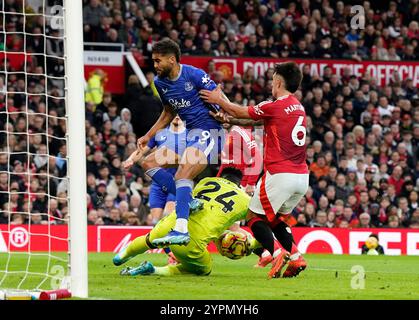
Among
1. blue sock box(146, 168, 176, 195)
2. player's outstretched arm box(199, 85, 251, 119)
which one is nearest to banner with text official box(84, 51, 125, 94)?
blue sock box(146, 168, 176, 195)

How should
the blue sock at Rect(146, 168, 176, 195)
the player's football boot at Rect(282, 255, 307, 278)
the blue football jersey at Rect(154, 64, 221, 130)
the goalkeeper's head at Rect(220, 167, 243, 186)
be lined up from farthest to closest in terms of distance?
the blue sock at Rect(146, 168, 176, 195)
the goalkeeper's head at Rect(220, 167, 243, 186)
the blue football jersey at Rect(154, 64, 221, 130)
the player's football boot at Rect(282, 255, 307, 278)

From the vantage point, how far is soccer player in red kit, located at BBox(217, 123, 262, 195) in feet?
38.0

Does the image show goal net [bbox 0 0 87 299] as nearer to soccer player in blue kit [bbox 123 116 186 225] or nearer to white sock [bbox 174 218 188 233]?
soccer player in blue kit [bbox 123 116 186 225]

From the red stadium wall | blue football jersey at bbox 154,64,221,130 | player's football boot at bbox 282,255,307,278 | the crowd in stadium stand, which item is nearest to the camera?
player's football boot at bbox 282,255,307,278

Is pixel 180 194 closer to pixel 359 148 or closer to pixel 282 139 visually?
pixel 282 139

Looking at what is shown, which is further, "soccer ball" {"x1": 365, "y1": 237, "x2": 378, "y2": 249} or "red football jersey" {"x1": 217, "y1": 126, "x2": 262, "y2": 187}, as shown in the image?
"soccer ball" {"x1": 365, "y1": 237, "x2": 378, "y2": 249}

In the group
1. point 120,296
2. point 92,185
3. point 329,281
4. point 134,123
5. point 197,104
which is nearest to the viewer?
point 120,296

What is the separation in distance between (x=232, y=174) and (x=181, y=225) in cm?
153

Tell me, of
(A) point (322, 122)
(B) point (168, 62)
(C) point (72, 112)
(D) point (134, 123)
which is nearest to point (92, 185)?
(D) point (134, 123)

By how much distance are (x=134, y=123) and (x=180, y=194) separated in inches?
416

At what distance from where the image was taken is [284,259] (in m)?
9.91

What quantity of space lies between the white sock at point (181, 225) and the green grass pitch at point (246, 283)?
1.61 ft

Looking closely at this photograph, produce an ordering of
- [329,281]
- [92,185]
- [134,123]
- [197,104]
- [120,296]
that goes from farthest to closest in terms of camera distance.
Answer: [134,123] → [92,185] → [197,104] → [329,281] → [120,296]

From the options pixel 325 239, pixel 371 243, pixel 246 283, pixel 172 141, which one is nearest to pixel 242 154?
pixel 172 141
